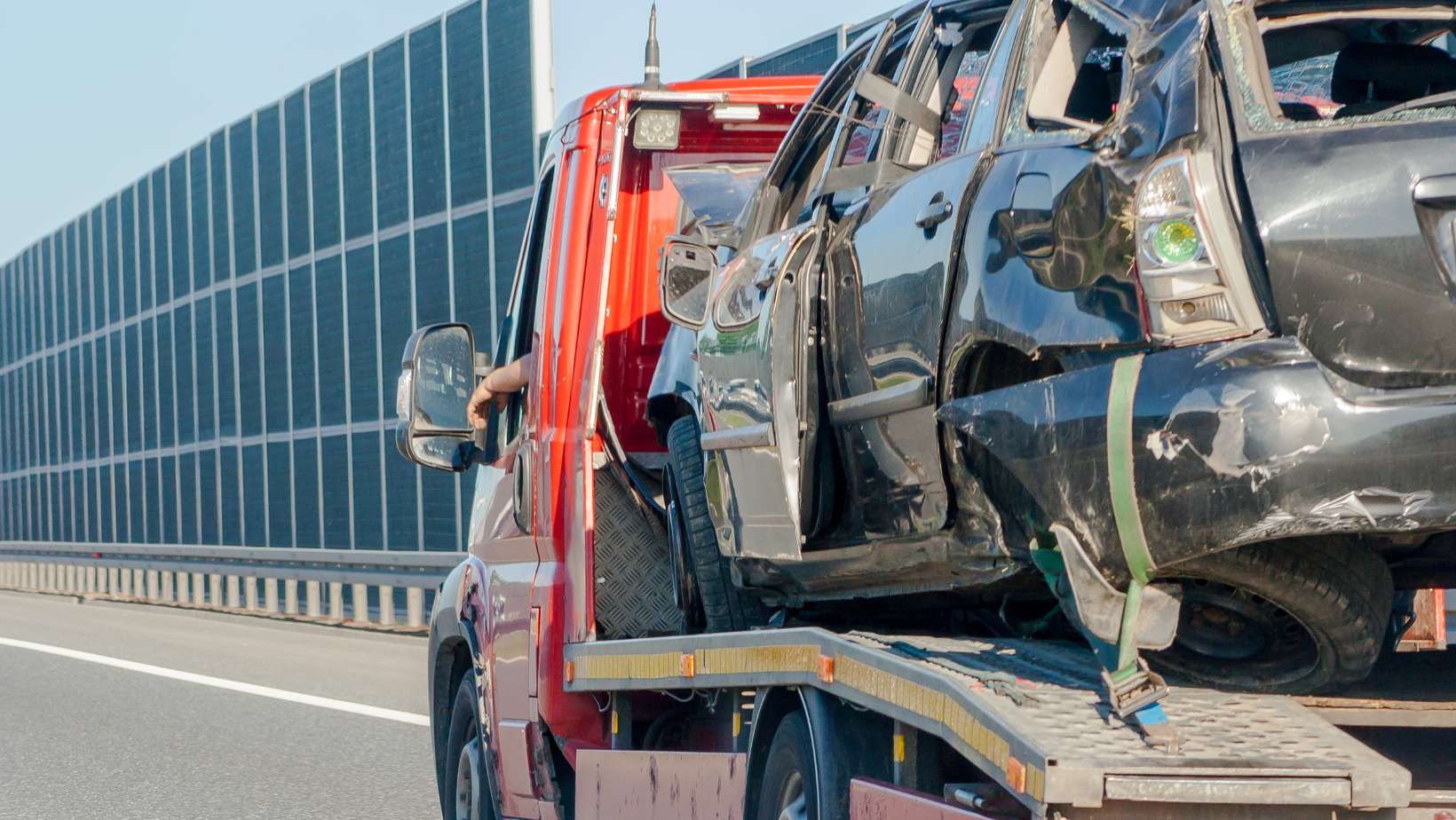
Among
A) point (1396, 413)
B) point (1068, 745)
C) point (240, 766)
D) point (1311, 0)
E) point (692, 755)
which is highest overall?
point (1311, 0)

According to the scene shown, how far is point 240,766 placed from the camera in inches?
421

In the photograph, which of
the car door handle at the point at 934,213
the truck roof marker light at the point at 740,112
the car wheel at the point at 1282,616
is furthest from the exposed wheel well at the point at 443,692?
the car wheel at the point at 1282,616

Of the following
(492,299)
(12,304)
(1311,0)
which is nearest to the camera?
(1311,0)

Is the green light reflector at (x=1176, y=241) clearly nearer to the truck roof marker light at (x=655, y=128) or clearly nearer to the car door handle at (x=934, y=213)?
the car door handle at (x=934, y=213)

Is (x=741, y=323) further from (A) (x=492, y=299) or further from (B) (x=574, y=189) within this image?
(A) (x=492, y=299)

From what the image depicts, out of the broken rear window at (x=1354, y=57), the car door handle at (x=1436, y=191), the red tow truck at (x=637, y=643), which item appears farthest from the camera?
A: the red tow truck at (x=637, y=643)

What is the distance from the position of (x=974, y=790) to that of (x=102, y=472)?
35878mm

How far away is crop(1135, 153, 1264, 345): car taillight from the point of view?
3332mm

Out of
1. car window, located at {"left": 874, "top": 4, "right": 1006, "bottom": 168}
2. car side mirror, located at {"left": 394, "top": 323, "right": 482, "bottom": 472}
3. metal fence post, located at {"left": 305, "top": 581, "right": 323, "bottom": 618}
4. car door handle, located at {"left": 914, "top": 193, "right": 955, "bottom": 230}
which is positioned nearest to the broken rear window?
car door handle, located at {"left": 914, "top": 193, "right": 955, "bottom": 230}

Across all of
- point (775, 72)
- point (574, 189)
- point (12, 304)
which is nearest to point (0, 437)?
point (12, 304)

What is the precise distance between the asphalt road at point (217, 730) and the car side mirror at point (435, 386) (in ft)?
7.81

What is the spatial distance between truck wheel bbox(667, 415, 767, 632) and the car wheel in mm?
2265

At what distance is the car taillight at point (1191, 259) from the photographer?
333 centimetres

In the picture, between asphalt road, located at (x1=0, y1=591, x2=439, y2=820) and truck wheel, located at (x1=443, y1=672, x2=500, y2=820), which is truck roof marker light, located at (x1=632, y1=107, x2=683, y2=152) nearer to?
truck wheel, located at (x1=443, y1=672, x2=500, y2=820)
